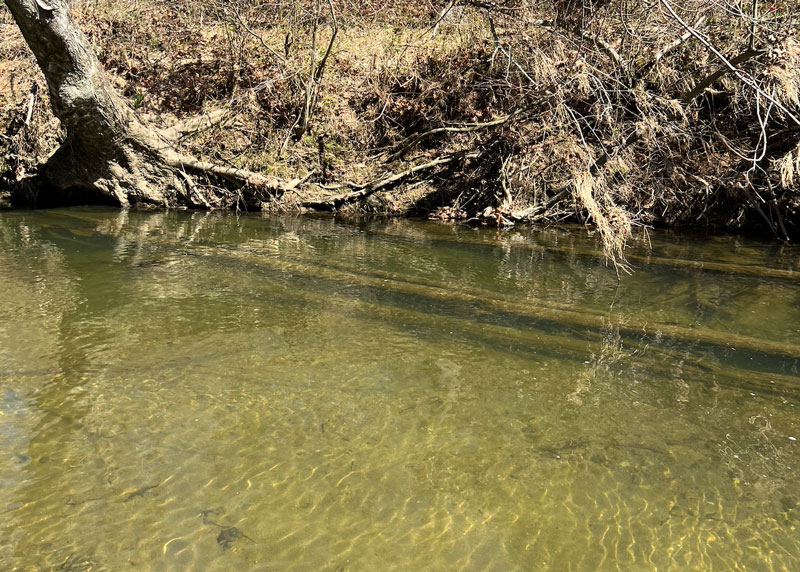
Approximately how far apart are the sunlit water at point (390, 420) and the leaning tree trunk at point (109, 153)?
12.2 feet

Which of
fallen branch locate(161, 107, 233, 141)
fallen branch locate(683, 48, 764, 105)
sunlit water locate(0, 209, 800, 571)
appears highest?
fallen branch locate(683, 48, 764, 105)

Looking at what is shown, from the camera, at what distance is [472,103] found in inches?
506

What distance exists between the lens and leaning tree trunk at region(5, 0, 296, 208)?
399 inches

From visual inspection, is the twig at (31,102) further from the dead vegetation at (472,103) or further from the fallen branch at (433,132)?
the fallen branch at (433,132)

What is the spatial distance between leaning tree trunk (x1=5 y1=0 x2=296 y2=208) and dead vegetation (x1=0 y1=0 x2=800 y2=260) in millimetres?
413

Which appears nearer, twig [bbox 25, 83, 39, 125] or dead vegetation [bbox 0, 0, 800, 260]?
dead vegetation [bbox 0, 0, 800, 260]

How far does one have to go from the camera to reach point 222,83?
1405 cm

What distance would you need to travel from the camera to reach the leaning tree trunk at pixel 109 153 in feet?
33.2

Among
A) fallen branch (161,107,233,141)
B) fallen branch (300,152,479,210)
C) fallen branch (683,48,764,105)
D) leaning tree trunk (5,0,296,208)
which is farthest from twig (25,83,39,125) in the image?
fallen branch (683,48,764,105)

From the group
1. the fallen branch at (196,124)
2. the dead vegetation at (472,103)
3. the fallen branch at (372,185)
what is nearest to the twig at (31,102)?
the dead vegetation at (472,103)

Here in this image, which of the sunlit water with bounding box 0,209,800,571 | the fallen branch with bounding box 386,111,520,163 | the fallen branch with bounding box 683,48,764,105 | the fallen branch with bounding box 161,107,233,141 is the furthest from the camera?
the fallen branch with bounding box 161,107,233,141

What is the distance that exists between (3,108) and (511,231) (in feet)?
31.8

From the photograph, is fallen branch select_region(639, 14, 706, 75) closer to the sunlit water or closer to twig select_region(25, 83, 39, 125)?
the sunlit water

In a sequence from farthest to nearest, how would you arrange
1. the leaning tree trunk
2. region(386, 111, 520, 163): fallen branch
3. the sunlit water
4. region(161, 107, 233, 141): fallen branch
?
region(161, 107, 233, 141): fallen branch < region(386, 111, 520, 163): fallen branch < the leaning tree trunk < the sunlit water
